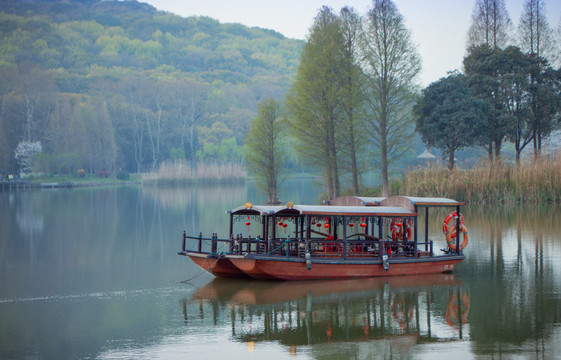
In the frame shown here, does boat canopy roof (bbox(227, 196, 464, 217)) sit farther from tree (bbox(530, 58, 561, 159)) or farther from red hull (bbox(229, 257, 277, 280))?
tree (bbox(530, 58, 561, 159))

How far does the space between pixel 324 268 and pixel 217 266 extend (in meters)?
2.87

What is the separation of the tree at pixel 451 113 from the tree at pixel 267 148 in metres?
10.2

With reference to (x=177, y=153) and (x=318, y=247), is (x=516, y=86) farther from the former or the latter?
(x=177, y=153)

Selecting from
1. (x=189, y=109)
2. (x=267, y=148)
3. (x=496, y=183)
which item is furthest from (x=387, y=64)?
(x=189, y=109)

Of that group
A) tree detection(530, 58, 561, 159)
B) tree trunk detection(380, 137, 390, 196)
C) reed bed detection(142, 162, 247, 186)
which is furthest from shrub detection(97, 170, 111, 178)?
tree detection(530, 58, 561, 159)

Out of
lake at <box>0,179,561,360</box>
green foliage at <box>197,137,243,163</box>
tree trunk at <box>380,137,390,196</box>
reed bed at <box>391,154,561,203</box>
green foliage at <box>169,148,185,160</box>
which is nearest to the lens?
lake at <box>0,179,561,360</box>

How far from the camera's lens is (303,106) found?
130ft

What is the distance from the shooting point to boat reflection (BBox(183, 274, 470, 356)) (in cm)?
1202

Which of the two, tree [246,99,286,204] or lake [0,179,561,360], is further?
tree [246,99,286,204]

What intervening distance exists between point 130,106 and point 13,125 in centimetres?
2060

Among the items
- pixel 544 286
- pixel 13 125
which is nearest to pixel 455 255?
pixel 544 286

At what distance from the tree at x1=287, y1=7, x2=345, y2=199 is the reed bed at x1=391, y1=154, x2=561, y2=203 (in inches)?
199

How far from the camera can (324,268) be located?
16.8 meters

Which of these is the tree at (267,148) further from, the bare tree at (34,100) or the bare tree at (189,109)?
the bare tree at (189,109)
